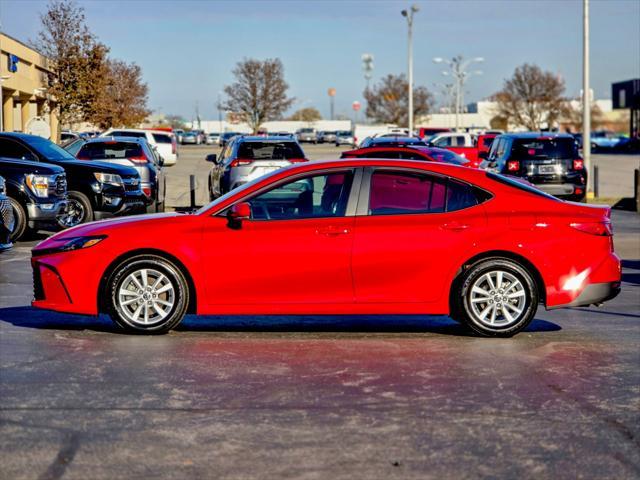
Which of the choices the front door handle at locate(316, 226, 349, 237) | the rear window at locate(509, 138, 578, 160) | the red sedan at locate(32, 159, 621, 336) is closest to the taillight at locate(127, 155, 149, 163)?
the rear window at locate(509, 138, 578, 160)

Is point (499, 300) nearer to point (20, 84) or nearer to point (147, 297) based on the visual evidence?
point (147, 297)

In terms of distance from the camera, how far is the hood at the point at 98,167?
21.3m

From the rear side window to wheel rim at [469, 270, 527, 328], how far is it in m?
0.66

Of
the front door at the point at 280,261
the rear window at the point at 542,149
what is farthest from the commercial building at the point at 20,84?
the front door at the point at 280,261

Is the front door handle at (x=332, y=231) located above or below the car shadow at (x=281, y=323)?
above

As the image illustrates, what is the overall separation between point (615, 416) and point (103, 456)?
2.97 meters

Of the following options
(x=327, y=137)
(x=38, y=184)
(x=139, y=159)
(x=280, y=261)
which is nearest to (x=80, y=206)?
(x=38, y=184)

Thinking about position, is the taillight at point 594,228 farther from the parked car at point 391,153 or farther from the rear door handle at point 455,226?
the parked car at point 391,153

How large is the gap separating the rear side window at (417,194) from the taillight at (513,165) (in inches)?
686

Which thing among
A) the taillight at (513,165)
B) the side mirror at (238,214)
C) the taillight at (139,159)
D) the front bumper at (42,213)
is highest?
the taillight at (139,159)

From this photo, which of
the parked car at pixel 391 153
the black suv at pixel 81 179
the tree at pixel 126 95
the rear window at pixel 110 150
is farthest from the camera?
the tree at pixel 126 95

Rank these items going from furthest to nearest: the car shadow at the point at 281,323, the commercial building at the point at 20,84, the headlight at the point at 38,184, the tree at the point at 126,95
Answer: the tree at the point at 126,95 → the commercial building at the point at 20,84 → the headlight at the point at 38,184 → the car shadow at the point at 281,323

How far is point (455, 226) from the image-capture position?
9.77 m

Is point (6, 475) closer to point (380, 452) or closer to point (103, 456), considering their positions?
point (103, 456)
